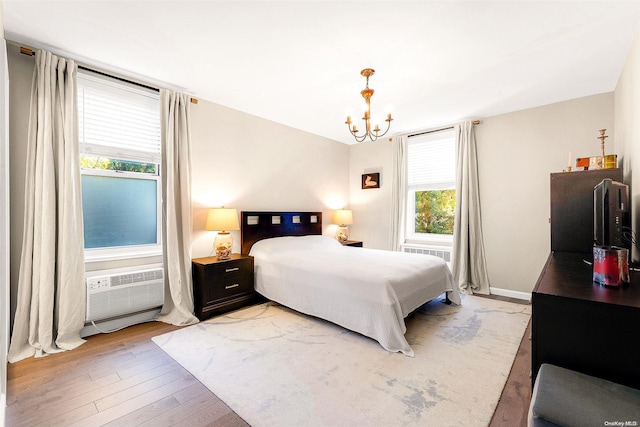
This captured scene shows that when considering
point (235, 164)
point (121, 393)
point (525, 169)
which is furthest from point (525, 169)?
point (121, 393)

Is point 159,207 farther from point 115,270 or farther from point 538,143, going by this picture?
point 538,143

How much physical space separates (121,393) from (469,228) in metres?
4.31

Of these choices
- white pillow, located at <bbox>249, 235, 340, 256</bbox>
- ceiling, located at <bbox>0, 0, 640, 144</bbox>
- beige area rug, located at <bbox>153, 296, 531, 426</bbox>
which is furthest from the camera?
white pillow, located at <bbox>249, 235, 340, 256</bbox>

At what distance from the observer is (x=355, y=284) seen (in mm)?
2600

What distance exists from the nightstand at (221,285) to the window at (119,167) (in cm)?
61

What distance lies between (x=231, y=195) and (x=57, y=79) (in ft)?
6.50

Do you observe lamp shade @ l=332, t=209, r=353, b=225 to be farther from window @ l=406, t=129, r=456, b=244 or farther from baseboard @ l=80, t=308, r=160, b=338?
baseboard @ l=80, t=308, r=160, b=338

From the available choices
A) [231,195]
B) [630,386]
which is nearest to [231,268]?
[231,195]

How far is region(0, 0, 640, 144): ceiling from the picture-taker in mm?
1926

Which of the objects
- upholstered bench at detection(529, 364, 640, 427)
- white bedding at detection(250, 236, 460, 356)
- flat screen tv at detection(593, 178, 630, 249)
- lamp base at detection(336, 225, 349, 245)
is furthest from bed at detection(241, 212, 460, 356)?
flat screen tv at detection(593, 178, 630, 249)

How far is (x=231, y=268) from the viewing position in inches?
131

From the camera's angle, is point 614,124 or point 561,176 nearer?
point 561,176

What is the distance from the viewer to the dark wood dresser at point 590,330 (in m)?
1.13

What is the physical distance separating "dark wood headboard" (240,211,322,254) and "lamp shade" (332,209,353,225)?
13.1 inches
